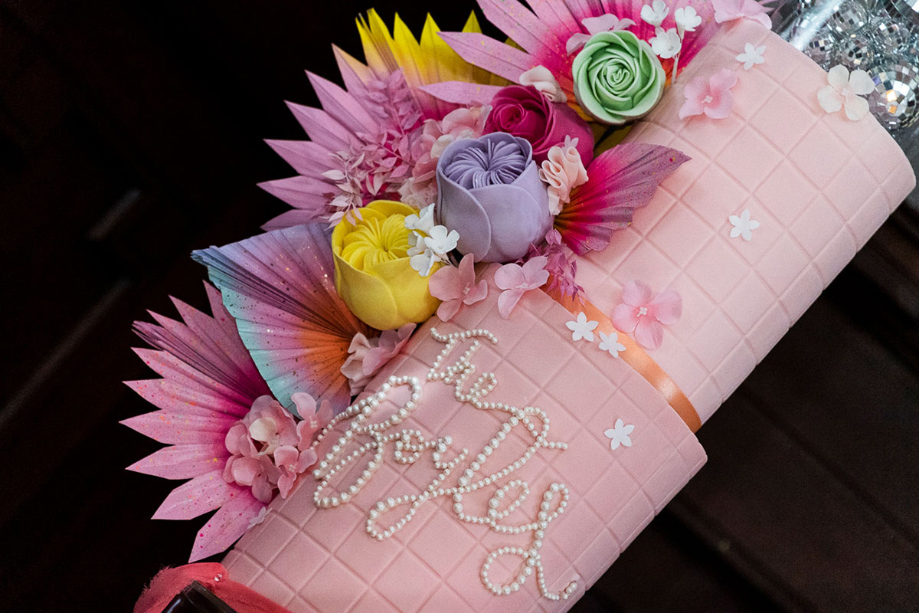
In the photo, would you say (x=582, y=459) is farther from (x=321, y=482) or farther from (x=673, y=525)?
(x=673, y=525)

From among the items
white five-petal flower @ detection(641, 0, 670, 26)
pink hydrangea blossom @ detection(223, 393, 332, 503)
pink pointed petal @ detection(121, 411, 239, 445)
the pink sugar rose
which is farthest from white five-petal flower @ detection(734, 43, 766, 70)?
pink pointed petal @ detection(121, 411, 239, 445)

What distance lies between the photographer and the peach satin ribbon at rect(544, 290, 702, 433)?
849 millimetres

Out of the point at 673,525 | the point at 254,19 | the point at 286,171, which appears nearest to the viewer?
the point at 673,525

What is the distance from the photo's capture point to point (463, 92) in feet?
3.20

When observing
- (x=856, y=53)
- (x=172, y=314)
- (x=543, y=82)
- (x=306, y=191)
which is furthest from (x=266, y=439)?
(x=856, y=53)

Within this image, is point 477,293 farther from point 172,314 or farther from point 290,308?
point 172,314

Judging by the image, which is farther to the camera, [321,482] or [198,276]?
[198,276]

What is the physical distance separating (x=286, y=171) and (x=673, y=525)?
3.89 ft

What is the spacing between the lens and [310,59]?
1.53 metres

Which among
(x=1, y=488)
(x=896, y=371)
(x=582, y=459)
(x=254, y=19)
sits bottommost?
(x=1, y=488)

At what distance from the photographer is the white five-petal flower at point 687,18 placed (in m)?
0.92

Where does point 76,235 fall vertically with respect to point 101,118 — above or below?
below

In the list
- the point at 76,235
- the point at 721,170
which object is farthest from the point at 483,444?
the point at 76,235

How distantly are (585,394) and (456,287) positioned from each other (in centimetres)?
21
